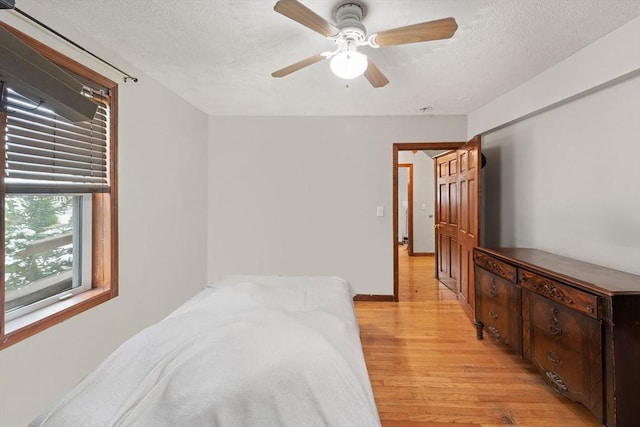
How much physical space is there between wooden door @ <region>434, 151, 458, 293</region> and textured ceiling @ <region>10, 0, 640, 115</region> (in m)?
1.02

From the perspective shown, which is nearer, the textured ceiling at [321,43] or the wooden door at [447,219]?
the textured ceiling at [321,43]

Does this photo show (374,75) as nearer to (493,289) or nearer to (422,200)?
(493,289)

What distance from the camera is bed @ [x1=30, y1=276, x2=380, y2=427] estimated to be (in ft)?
3.02

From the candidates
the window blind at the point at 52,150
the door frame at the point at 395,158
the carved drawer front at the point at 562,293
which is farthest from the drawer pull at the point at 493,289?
the window blind at the point at 52,150

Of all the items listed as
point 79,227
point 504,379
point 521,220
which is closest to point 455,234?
point 521,220

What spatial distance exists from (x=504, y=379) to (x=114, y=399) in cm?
243

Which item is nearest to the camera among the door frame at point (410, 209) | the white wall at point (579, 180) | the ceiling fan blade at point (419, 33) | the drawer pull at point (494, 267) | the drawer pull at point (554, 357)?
the ceiling fan blade at point (419, 33)

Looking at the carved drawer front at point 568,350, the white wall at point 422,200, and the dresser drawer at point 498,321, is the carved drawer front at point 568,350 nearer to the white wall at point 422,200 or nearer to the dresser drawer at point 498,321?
the dresser drawer at point 498,321

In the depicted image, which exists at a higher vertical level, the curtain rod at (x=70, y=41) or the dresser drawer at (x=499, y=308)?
the curtain rod at (x=70, y=41)

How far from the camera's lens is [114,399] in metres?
0.98

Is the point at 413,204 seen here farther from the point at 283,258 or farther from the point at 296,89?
the point at 296,89

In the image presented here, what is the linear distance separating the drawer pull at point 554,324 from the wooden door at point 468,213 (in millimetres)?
1155

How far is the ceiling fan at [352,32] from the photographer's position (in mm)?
1392

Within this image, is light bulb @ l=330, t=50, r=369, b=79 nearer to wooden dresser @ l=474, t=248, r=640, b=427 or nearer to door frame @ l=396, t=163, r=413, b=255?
wooden dresser @ l=474, t=248, r=640, b=427
